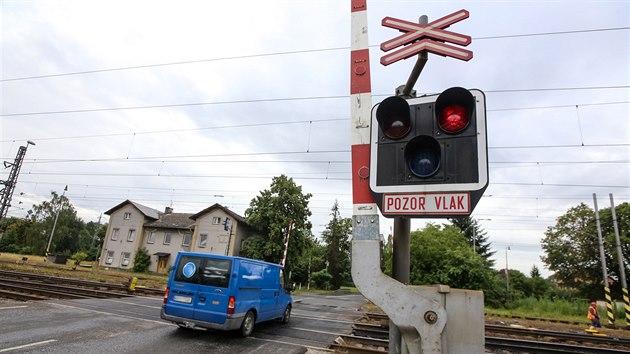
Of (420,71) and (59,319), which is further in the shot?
(59,319)

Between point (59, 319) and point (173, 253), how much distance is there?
1418 inches

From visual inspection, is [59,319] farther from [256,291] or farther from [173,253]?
[173,253]

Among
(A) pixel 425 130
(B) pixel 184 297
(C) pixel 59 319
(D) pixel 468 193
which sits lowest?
(C) pixel 59 319

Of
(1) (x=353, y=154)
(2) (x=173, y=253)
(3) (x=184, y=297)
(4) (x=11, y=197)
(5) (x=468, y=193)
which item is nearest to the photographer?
(5) (x=468, y=193)

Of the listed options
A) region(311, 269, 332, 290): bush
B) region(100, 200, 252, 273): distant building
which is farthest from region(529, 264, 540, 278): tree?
region(100, 200, 252, 273): distant building

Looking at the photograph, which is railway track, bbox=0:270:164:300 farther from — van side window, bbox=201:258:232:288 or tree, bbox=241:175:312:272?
tree, bbox=241:175:312:272

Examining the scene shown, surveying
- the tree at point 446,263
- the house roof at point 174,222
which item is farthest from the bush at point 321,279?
the tree at point 446,263

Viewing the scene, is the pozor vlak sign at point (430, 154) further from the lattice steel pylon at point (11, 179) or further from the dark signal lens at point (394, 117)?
the lattice steel pylon at point (11, 179)

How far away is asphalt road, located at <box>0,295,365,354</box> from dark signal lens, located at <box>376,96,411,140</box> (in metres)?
7.07

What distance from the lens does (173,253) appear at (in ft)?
138

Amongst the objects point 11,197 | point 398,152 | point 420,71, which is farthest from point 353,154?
point 11,197

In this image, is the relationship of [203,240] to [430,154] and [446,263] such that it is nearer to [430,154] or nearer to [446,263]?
[446,263]

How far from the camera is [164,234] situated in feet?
143

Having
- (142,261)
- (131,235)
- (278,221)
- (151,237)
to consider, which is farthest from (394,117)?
(131,235)
